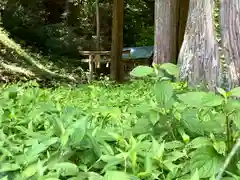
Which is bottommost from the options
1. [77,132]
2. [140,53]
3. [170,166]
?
[140,53]

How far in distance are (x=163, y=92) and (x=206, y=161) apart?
359 millimetres

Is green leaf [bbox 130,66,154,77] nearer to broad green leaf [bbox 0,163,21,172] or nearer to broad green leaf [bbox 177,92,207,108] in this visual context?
broad green leaf [bbox 177,92,207,108]

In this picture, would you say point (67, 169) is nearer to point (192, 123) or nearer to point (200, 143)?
point (200, 143)

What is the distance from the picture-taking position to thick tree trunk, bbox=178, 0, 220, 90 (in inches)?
159

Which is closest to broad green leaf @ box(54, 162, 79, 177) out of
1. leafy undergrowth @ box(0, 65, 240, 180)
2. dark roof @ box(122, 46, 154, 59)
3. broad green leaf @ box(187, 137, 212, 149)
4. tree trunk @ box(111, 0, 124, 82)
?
leafy undergrowth @ box(0, 65, 240, 180)

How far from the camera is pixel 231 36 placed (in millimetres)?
3982

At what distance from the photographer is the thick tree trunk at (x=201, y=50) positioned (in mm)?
4043

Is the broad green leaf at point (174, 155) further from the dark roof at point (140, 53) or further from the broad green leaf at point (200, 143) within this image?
the dark roof at point (140, 53)

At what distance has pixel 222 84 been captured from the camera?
3.94m

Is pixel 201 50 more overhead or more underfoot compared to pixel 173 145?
more overhead

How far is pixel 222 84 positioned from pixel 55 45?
46.7ft

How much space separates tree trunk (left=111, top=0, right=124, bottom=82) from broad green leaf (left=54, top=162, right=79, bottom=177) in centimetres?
965

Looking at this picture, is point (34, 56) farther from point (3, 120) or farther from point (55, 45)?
point (3, 120)

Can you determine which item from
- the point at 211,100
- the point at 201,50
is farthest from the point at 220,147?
the point at 201,50
